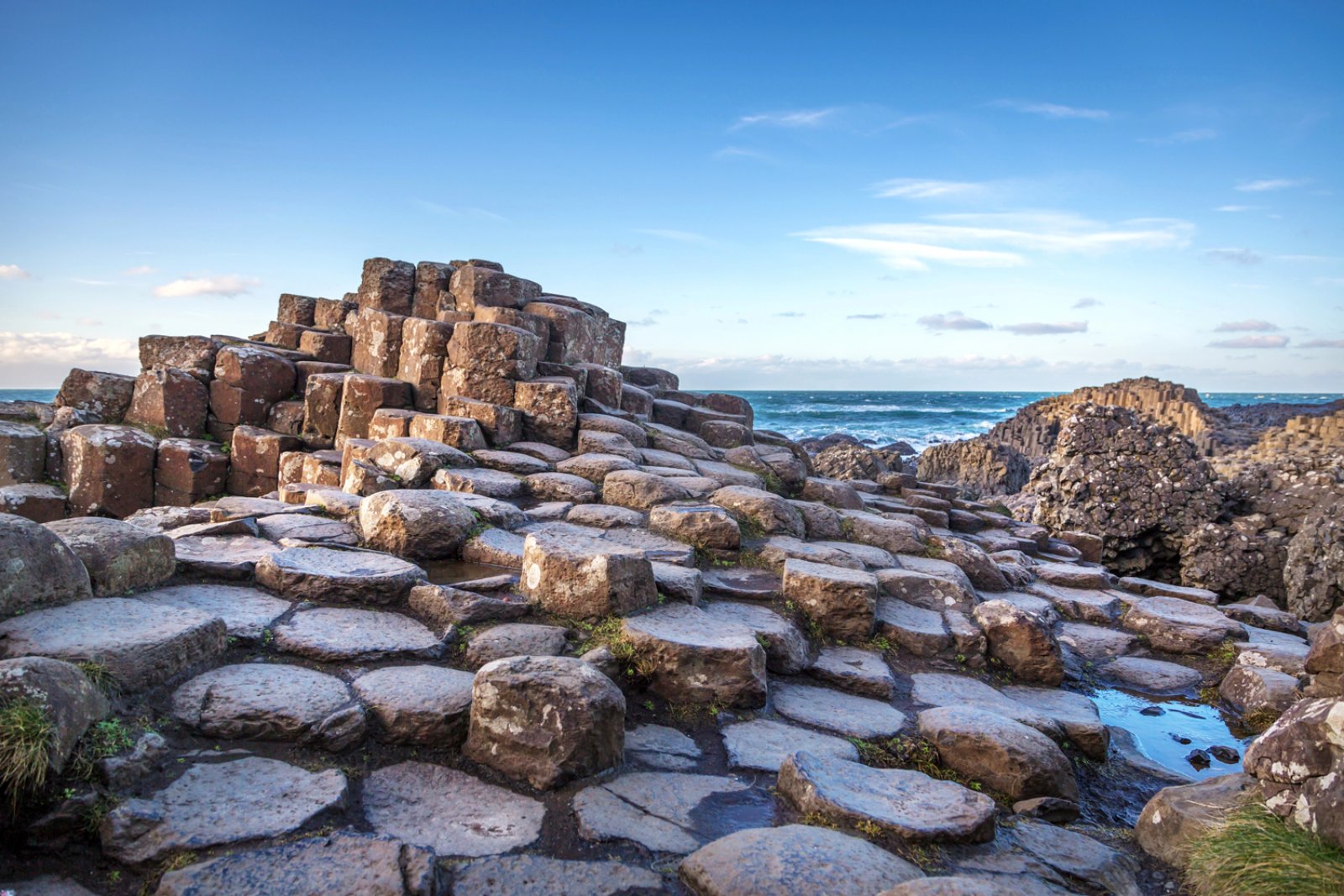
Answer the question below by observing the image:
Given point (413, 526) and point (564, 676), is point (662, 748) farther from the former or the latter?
point (413, 526)

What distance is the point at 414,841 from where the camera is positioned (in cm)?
282

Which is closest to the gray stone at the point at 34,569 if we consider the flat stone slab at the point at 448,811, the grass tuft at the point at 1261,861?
the flat stone slab at the point at 448,811

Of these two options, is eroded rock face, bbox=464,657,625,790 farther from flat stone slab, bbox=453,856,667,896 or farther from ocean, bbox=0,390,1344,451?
ocean, bbox=0,390,1344,451

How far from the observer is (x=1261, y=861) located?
2.69 m

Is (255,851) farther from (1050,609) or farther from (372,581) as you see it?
(1050,609)

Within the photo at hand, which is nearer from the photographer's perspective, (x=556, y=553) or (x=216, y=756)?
(x=216, y=756)

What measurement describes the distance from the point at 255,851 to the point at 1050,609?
22.0ft

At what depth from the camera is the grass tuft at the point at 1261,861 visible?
8.23ft

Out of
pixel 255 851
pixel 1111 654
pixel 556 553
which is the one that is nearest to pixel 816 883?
pixel 255 851

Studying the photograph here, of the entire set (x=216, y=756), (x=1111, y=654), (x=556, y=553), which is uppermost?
(x=556, y=553)

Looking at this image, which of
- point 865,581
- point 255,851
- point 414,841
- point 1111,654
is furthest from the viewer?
point 1111,654

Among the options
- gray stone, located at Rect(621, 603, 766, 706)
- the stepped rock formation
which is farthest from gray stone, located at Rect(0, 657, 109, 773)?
gray stone, located at Rect(621, 603, 766, 706)

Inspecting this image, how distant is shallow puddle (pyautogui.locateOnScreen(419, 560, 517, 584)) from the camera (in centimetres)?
534

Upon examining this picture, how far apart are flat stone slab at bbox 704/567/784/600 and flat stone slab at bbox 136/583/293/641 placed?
2.83m
